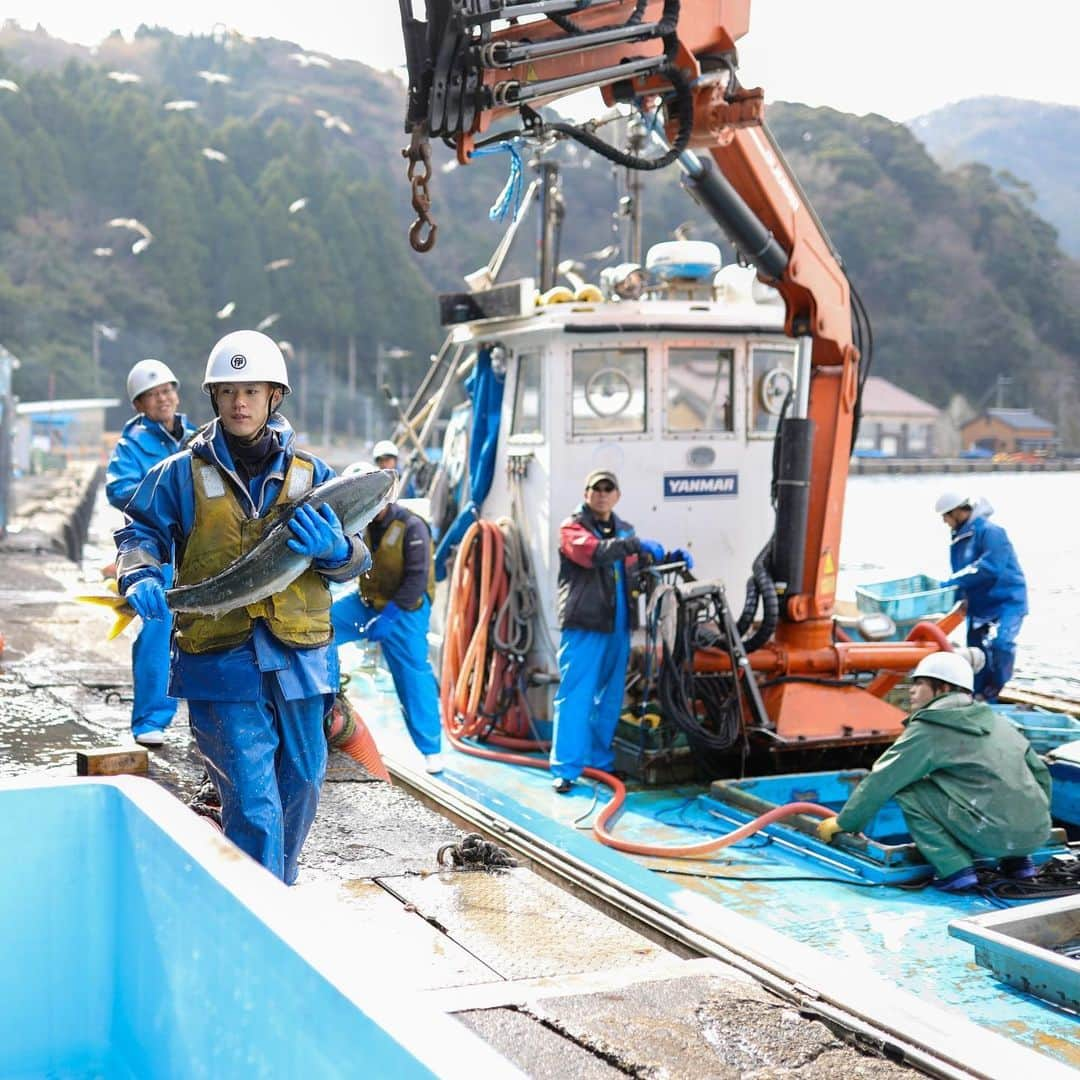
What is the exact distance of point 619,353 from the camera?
877 cm

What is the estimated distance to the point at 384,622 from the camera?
727cm

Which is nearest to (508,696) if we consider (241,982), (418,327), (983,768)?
(983,768)

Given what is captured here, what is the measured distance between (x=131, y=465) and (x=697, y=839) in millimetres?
3320

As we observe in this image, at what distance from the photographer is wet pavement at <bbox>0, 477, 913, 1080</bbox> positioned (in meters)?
3.28

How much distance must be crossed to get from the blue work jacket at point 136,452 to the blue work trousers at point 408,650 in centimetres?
176

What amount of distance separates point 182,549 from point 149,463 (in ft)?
6.59

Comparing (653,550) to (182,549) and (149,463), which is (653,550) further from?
(182,549)

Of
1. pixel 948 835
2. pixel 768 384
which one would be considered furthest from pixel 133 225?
pixel 948 835

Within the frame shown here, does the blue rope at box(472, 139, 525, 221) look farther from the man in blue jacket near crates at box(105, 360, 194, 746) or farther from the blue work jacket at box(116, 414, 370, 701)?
the blue work jacket at box(116, 414, 370, 701)

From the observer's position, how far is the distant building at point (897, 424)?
75.7 m

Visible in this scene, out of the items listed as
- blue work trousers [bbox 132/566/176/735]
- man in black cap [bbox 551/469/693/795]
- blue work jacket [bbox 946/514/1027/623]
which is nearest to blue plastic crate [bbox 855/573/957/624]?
blue work jacket [bbox 946/514/1027/623]

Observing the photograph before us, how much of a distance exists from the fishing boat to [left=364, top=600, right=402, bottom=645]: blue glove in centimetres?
Answer: 81

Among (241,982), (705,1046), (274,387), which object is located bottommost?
(705,1046)

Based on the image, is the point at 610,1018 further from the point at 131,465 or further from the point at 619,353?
the point at 619,353
